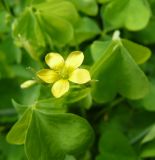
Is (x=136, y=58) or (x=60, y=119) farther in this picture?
(x=136, y=58)

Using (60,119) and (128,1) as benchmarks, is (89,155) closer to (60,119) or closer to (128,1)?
(60,119)

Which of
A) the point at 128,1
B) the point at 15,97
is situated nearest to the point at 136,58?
the point at 128,1

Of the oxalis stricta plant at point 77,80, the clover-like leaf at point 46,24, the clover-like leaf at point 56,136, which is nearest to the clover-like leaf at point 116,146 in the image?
the oxalis stricta plant at point 77,80

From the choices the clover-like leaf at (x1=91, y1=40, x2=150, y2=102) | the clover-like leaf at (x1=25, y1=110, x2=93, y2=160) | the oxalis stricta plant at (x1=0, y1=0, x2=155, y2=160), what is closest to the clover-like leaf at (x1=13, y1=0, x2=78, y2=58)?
the oxalis stricta plant at (x1=0, y1=0, x2=155, y2=160)

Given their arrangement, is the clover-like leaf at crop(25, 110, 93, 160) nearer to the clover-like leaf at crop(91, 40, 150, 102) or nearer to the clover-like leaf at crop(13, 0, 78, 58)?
the clover-like leaf at crop(91, 40, 150, 102)

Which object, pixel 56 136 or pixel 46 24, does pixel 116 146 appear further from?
pixel 46 24

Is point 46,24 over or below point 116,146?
over

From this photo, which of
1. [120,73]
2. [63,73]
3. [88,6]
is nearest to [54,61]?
[63,73]
